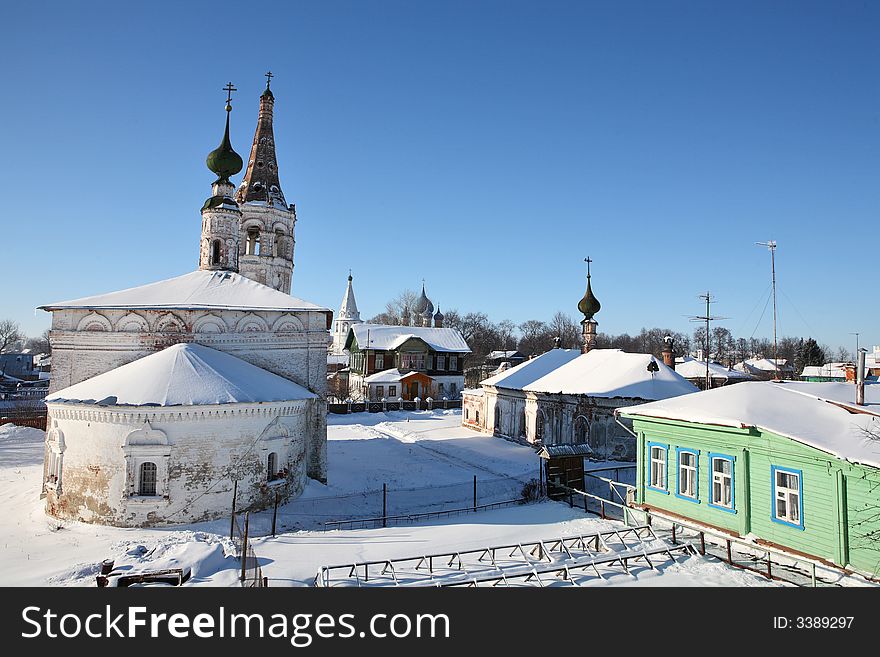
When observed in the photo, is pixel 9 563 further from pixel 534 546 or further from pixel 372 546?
pixel 534 546

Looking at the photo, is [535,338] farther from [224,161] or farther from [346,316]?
[224,161]

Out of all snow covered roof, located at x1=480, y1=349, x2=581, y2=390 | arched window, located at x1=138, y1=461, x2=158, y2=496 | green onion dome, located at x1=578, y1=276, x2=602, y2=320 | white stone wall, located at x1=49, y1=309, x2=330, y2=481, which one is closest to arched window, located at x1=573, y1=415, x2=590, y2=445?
snow covered roof, located at x1=480, y1=349, x2=581, y2=390

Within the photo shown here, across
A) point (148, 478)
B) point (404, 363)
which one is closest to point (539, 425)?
point (148, 478)

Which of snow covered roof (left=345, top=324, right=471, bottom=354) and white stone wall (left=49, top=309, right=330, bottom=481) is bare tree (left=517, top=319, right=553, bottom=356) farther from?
white stone wall (left=49, top=309, right=330, bottom=481)

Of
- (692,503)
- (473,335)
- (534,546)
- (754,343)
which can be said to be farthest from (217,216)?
(754,343)

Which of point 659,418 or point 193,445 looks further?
point 193,445

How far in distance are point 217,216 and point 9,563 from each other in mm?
15459

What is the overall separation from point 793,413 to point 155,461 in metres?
16.0

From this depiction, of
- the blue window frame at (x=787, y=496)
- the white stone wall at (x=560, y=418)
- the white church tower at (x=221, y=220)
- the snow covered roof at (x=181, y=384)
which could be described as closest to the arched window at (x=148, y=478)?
the snow covered roof at (x=181, y=384)

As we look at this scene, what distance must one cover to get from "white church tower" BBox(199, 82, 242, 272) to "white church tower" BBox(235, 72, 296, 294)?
5.34 meters

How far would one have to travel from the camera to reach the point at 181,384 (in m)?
15.6

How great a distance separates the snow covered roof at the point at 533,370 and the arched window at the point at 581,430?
4.57 metres

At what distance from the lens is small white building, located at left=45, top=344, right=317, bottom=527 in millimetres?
14805

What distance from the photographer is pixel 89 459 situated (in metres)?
15.1
